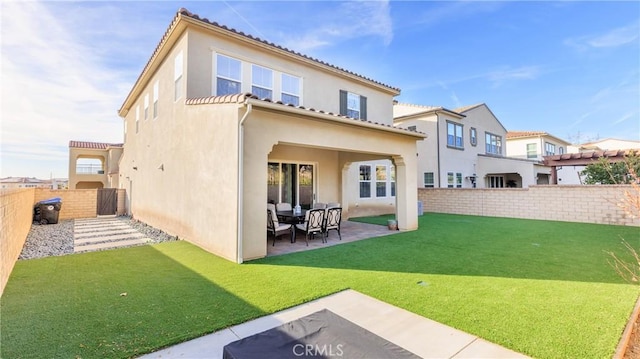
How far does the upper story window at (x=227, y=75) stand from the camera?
928 centimetres

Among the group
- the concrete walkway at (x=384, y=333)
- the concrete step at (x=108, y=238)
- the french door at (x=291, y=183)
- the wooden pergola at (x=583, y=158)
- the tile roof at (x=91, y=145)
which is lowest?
the concrete walkway at (x=384, y=333)

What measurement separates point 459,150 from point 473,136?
272 centimetres

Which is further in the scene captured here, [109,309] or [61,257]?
[61,257]

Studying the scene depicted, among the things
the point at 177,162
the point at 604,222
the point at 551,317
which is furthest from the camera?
the point at 604,222

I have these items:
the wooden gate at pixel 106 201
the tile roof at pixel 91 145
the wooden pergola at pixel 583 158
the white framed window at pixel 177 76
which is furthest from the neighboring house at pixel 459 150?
the tile roof at pixel 91 145

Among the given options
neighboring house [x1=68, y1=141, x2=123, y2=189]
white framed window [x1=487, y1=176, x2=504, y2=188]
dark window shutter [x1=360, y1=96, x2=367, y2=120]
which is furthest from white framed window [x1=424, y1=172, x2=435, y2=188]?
neighboring house [x1=68, y1=141, x2=123, y2=189]

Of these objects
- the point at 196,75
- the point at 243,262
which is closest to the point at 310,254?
the point at 243,262

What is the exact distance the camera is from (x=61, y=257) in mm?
6996

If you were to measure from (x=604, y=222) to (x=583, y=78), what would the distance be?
34.0ft

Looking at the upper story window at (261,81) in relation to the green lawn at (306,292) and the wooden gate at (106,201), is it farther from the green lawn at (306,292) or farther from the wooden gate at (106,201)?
the wooden gate at (106,201)

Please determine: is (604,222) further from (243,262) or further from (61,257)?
(61,257)

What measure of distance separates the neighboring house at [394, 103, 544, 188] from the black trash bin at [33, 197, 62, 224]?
825 inches

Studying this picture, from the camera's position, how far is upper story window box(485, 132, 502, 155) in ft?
78.9

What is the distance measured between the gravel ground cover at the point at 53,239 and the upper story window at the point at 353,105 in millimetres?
9066
